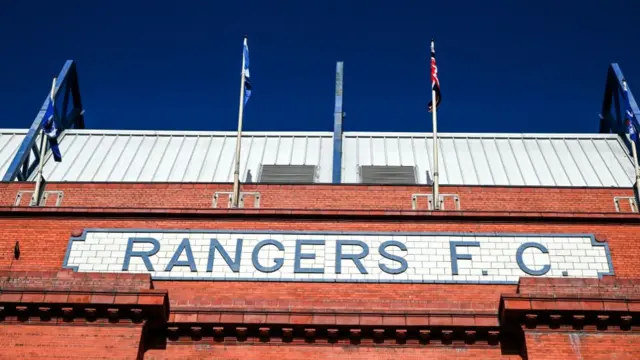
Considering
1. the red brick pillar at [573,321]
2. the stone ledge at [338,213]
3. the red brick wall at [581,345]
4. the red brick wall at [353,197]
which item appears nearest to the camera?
the red brick wall at [581,345]

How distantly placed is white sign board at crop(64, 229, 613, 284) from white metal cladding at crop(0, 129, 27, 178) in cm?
937

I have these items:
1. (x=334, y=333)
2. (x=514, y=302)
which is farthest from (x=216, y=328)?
(x=514, y=302)

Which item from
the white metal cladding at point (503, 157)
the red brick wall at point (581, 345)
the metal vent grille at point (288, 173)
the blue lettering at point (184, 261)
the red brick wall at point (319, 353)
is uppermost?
the white metal cladding at point (503, 157)

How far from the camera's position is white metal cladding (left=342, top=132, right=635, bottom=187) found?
96.0 ft

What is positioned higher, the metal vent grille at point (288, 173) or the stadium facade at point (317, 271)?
the metal vent grille at point (288, 173)

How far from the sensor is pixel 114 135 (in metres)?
32.6

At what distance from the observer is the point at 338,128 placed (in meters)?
31.3

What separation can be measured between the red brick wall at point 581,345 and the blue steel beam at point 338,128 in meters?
10.7

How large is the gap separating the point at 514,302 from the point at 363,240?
168 inches

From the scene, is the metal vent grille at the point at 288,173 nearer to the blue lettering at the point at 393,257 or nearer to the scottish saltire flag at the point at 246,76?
the scottish saltire flag at the point at 246,76

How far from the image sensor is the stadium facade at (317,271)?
19.4m

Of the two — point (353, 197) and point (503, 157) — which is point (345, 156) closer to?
point (503, 157)

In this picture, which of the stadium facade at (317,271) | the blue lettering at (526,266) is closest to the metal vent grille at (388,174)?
the stadium facade at (317,271)

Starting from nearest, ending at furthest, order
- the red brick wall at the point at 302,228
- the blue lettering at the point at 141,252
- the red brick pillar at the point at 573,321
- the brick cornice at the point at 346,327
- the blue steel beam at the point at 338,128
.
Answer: the red brick pillar at the point at 573,321
the brick cornice at the point at 346,327
the red brick wall at the point at 302,228
the blue lettering at the point at 141,252
the blue steel beam at the point at 338,128
